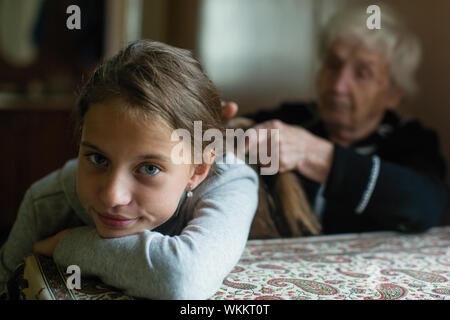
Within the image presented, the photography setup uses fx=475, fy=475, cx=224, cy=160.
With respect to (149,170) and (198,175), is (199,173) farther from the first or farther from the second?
(149,170)

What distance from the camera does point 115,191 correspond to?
64cm

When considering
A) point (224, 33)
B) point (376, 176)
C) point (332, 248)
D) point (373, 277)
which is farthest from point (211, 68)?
point (373, 277)

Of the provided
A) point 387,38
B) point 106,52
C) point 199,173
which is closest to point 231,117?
point 199,173

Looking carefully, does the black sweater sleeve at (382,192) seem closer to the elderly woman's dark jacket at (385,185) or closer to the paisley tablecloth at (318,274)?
the elderly woman's dark jacket at (385,185)

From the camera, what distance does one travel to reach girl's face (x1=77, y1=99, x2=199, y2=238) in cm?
64

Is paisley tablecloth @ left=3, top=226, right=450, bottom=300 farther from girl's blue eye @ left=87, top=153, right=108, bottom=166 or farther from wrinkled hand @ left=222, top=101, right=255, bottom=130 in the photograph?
wrinkled hand @ left=222, top=101, right=255, bottom=130

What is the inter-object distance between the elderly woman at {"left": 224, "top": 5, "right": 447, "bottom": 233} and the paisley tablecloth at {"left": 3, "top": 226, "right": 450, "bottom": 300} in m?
0.15

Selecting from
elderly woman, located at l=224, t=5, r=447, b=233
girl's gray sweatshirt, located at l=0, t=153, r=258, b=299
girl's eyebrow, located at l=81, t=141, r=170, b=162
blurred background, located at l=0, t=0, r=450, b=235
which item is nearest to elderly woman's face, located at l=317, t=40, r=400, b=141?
elderly woman, located at l=224, t=5, r=447, b=233

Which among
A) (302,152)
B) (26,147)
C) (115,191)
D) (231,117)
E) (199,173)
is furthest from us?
(26,147)

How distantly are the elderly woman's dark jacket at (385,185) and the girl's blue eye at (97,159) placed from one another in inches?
27.2

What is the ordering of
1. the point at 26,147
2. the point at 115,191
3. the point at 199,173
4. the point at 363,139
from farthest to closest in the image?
the point at 26,147 → the point at 363,139 → the point at 199,173 → the point at 115,191

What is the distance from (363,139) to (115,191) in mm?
1080

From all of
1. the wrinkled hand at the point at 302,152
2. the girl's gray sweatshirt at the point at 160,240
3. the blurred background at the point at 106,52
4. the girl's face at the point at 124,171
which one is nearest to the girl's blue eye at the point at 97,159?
the girl's face at the point at 124,171

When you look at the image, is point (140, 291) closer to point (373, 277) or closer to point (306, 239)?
point (373, 277)
